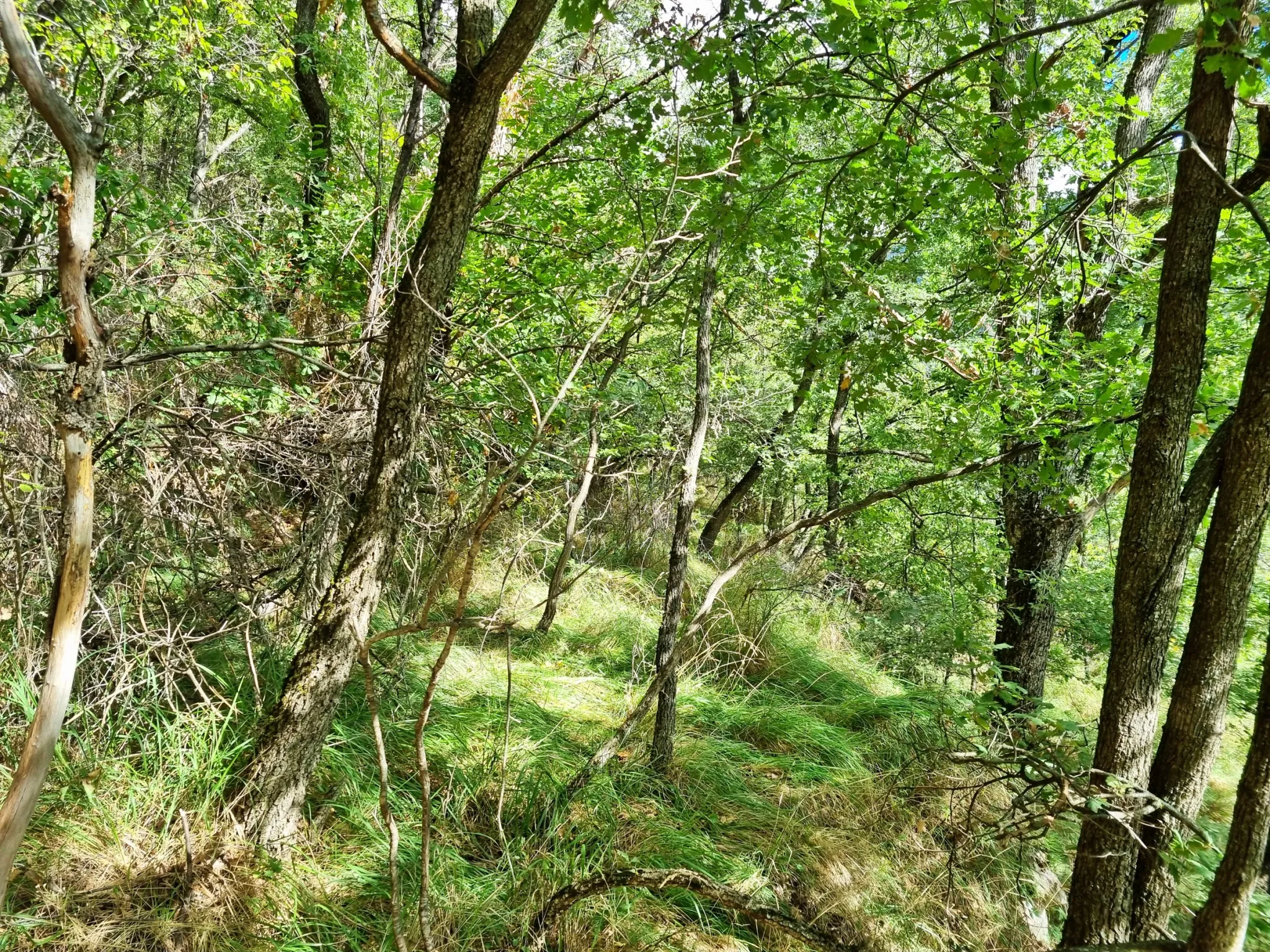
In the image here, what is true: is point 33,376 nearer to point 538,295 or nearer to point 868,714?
point 538,295

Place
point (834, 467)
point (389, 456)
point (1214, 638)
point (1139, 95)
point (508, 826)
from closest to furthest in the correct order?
1. point (1214, 638)
2. point (389, 456)
3. point (508, 826)
4. point (1139, 95)
5. point (834, 467)

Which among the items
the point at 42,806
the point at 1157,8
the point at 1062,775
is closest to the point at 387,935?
the point at 42,806

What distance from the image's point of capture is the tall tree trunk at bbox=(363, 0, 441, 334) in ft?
10.8

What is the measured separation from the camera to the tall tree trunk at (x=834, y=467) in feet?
21.9

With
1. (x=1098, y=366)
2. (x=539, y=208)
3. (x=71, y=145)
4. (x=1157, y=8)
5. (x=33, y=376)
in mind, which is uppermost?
(x=1157, y=8)

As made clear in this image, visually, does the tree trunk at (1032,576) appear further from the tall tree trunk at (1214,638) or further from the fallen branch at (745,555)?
the tall tree trunk at (1214,638)

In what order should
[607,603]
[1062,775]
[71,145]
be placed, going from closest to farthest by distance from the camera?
[71,145] → [1062,775] → [607,603]

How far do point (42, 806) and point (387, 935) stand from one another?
4.26ft

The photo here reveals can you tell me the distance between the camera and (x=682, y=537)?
3.95 metres

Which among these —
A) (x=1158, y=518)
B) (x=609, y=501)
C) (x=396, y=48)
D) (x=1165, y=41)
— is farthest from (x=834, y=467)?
(x=1165, y=41)

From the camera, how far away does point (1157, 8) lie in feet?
12.8

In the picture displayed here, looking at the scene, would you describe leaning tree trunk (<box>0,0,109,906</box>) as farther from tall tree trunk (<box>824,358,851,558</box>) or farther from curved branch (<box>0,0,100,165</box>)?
tall tree trunk (<box>824,358,851,558</box>)

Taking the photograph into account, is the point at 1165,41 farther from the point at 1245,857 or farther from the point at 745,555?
the point at 745,555

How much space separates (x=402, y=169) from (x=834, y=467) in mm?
4728
